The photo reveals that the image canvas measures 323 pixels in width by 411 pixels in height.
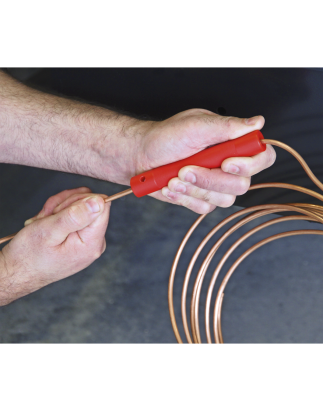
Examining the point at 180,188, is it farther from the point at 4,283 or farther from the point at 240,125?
the point at 4,283

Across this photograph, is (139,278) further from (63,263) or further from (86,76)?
(86,76)

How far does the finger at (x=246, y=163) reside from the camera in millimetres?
669

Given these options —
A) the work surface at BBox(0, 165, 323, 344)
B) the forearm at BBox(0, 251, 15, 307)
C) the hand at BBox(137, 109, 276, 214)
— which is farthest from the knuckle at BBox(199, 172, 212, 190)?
the forearm at BBox(0, 251, 15, 307)

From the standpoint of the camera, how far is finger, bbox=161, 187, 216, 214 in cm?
79

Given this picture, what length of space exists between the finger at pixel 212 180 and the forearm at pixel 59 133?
0.65 feet

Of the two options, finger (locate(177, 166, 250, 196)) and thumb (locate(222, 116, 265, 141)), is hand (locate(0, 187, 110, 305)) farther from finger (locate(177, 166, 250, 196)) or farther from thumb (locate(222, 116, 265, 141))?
thumb (locate(222, 116, 265, 141))

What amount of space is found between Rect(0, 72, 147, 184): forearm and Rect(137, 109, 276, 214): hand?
0.11 meters

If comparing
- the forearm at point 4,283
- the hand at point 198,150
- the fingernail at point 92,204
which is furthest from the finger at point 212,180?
the forearm at point 4,283

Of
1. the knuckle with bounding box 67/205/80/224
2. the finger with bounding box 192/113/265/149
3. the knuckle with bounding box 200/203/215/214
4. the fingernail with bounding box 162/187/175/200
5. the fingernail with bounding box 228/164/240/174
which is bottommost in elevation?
the knuckle with bounding box 200/203/215/214

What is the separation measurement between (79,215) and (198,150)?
0.26 meters

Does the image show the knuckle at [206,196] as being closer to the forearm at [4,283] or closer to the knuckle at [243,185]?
A: the knuckle at [243,185]

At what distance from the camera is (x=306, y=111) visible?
2.65 feet
